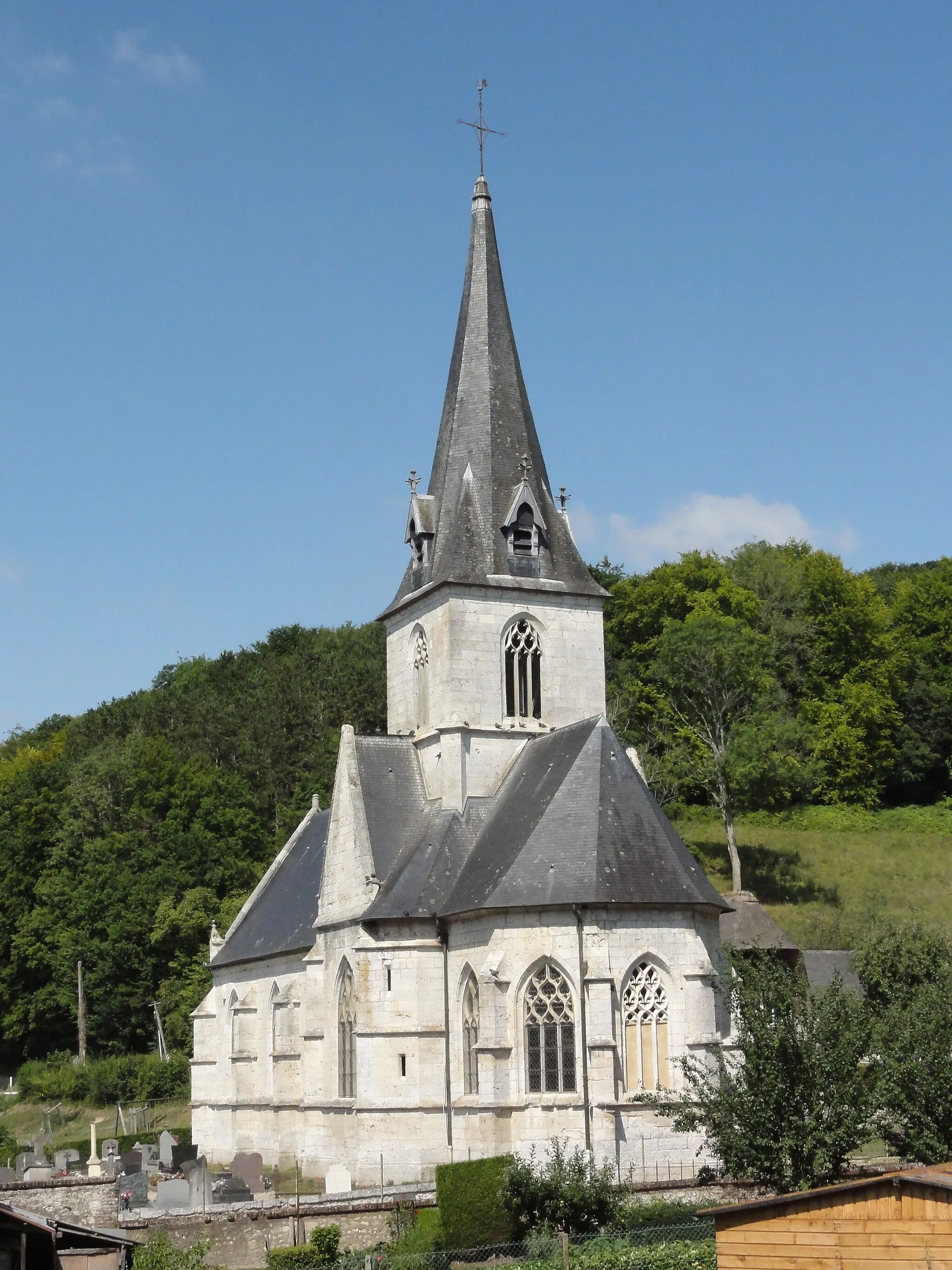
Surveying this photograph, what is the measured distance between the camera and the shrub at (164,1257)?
61.6 feet

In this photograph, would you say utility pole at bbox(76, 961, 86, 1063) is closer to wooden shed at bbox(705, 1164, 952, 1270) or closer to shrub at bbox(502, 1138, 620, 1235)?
shrub at bbox(502, 1138, 620, 1235)

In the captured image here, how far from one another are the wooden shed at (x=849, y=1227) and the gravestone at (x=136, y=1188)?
15.7 metres

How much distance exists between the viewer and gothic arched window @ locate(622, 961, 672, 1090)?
99.1ft

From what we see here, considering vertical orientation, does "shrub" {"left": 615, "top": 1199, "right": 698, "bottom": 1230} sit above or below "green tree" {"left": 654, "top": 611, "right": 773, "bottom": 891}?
below

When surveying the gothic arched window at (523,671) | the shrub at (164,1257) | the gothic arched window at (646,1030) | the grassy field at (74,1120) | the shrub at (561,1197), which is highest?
the gothic arched window at (523,671)

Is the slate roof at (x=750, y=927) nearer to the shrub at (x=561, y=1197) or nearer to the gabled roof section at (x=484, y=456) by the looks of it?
the gabled roof section at (x=484, y=456)

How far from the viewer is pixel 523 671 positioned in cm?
3856

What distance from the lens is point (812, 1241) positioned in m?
17.0

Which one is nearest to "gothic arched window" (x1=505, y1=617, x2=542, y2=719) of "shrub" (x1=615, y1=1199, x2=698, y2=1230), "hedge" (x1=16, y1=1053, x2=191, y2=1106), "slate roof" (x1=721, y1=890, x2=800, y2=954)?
"slate roof" (x1=721, y1=890, x2=800, y2=954)

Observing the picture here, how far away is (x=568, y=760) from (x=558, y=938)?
184 inches

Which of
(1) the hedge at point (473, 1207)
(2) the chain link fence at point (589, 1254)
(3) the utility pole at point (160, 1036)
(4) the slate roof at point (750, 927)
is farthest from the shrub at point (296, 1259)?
(3) the utility pole at point (160, 1036)

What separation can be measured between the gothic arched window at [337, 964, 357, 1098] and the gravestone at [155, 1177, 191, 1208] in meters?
6.55

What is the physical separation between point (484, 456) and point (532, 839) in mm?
11501

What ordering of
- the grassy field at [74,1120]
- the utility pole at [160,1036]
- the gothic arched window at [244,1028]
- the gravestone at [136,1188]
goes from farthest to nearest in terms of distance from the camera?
the utility pole at [160,1036] → the grassy field at [74,1120] → the gothic arched window at [244,1028] → the gravestone at [136,1188]
